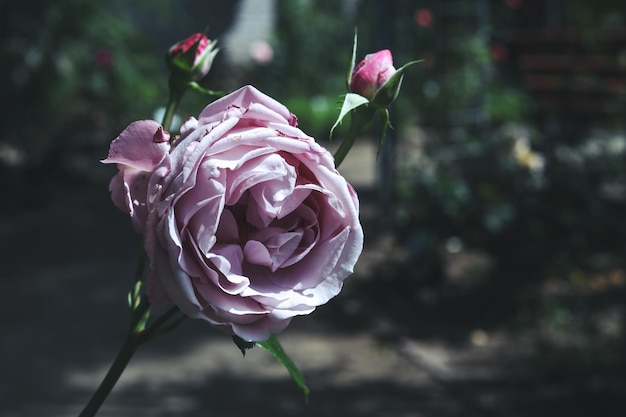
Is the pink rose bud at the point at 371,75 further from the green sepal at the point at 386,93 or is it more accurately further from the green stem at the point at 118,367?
the green stem at the point at 118,367

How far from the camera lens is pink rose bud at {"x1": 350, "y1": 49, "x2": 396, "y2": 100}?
32.6 inches

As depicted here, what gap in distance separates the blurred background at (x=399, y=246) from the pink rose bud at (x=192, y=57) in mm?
1856

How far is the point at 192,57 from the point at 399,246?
518 cm

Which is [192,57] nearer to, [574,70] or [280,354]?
[280,354]

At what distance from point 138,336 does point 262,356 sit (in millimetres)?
4499

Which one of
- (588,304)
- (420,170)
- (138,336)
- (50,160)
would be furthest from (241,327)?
(50,160)

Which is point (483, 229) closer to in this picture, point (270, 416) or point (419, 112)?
point (270, 416)

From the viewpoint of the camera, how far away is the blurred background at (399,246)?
4.63 m

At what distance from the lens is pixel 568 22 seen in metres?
13.2

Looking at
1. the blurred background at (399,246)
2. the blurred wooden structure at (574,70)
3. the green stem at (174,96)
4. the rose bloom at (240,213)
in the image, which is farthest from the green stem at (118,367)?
the blurred wooden structure at (574,70)

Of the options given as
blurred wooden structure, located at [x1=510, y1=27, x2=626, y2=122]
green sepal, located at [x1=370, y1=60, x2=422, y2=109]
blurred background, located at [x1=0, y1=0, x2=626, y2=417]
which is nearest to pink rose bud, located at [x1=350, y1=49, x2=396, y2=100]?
green sepal, located at [x1=370, y1=60, x2=422, y2=109]

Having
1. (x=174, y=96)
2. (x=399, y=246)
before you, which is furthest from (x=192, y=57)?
(x=399, y=246)

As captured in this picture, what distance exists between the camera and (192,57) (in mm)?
981

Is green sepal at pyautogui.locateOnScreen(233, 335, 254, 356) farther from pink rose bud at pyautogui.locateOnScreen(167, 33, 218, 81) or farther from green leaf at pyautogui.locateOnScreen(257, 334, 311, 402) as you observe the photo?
pink rose bud at pyautogui.locateOnScreen(167, 33, 218, 81)
